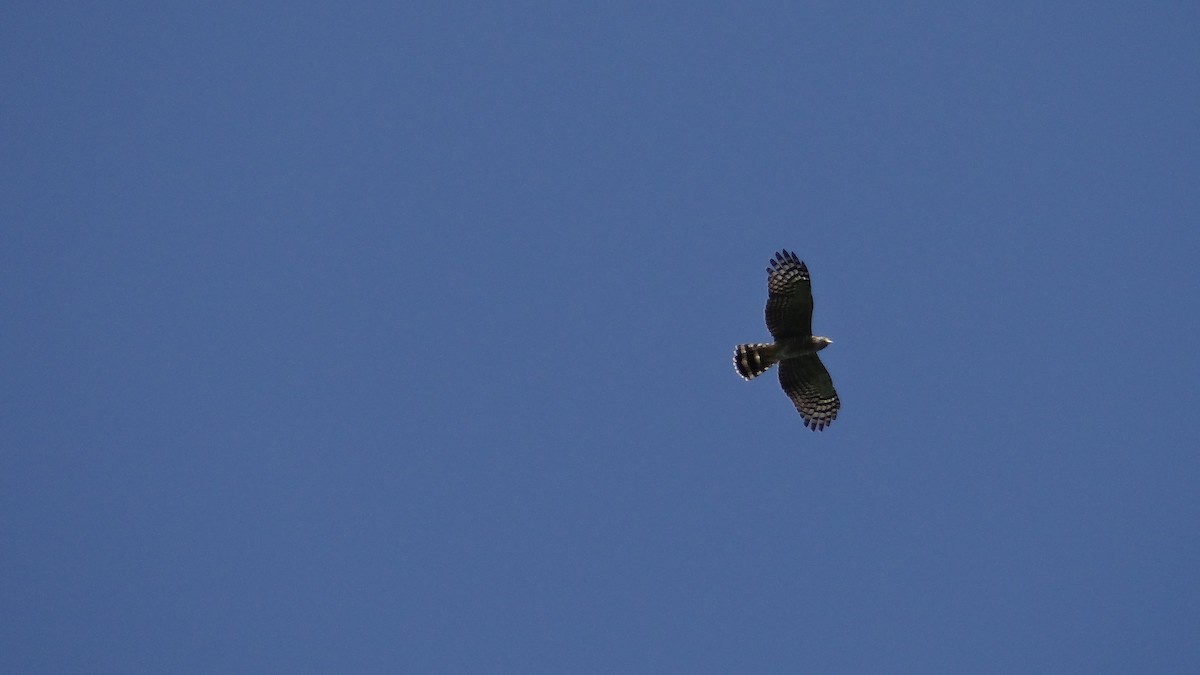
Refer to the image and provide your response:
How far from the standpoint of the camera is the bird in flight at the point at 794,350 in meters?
18.2

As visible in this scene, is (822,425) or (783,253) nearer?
(783,253)

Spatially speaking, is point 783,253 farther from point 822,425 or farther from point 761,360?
point 822,425

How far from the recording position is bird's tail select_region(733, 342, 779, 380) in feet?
60.8

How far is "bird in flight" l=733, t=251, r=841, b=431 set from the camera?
1816 cm

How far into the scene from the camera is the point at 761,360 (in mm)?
18562

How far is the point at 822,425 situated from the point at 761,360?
6.65 feet

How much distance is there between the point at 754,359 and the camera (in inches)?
730

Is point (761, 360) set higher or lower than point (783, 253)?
lower

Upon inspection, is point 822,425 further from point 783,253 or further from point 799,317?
point 783,253

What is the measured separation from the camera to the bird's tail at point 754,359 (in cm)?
1855

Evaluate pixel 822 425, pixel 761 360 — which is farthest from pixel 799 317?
pixel 822 425

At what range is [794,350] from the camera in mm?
18625

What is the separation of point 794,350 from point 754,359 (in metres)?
0.77

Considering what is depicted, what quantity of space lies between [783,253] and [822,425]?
11.9ft
